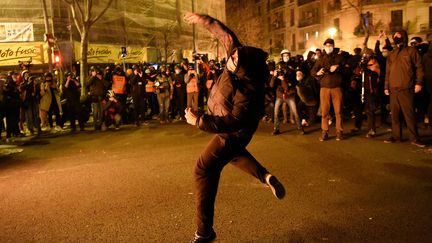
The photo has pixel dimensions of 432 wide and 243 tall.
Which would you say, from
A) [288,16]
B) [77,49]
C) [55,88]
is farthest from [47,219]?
[288,16]

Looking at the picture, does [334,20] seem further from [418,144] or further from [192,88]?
[418,144]

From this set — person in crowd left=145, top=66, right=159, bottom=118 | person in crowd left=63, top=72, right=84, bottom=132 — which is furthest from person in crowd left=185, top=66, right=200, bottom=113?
person in crowd left=63, top=72, right=84, bottom=132

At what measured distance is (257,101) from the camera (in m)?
3.79

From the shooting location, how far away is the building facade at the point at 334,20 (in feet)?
149

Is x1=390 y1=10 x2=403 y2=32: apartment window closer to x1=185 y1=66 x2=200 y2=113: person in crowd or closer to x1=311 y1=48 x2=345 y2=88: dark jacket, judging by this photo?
x1=185 y1=66 x2=200 y2=113: person in crowd

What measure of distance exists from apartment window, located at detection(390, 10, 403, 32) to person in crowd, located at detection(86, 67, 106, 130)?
137ft

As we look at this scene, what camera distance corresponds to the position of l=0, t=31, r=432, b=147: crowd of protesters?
8.50 m

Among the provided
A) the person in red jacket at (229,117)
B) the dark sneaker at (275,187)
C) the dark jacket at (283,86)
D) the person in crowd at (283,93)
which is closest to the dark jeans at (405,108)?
the person in crowd at (283,93)

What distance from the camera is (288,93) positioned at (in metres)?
10.5

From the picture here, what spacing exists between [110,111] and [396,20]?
42289 mm

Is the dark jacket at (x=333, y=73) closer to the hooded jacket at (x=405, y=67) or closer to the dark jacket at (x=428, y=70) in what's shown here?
the hooded jacket at (x=405, y=67)

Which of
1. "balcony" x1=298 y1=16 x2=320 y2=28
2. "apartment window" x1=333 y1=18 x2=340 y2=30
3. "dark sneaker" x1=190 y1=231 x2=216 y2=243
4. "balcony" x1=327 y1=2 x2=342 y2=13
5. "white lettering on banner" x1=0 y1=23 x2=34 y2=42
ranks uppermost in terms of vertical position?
"balcony" x1=327 y1=2 x2=342 y2=13

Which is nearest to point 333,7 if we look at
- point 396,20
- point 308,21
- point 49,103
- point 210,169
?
point 308,21

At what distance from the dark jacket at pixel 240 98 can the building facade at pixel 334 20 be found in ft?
129
